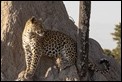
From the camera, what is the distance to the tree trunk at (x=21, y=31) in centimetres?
1152

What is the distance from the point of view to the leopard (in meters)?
11.3

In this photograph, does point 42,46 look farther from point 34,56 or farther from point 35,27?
point 35,27

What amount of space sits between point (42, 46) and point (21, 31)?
0.73 metres

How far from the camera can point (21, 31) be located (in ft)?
39.0

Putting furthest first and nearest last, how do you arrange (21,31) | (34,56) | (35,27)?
(21,31) < (35,27) < (34,56)

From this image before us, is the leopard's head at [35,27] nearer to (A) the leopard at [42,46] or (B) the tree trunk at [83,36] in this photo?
(A) the leopard at [42,46]

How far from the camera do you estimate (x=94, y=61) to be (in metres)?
12.6

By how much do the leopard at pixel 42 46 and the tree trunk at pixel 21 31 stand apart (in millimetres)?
208

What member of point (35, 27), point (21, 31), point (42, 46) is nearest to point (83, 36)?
point (42, 46)

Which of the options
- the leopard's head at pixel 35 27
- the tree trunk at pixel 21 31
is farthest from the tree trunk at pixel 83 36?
the leopard's head at pixel 35 27

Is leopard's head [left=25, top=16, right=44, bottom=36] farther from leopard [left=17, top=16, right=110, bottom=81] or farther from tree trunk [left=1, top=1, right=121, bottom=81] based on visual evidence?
tree trunk [left=1, top=1, right=121, bottom=81]

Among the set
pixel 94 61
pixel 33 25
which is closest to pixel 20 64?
pixel 33 25

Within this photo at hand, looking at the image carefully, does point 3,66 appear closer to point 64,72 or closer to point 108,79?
point 64,72

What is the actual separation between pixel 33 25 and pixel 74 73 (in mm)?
1305
